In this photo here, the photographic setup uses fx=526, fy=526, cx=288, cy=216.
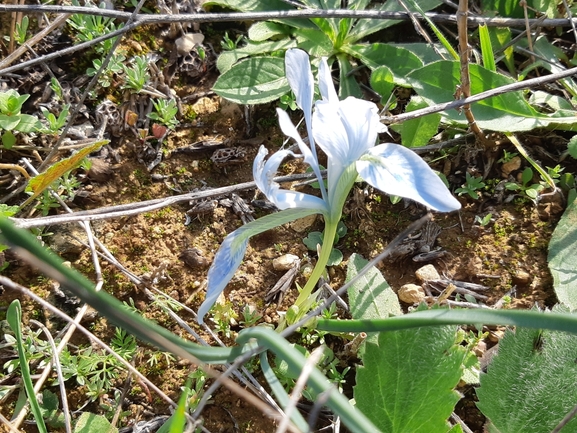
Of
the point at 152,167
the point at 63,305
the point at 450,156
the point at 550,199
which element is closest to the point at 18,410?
the point at 63,305

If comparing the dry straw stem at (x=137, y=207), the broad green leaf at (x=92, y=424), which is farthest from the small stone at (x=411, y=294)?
the broad green leaf at (x=92, y=424)

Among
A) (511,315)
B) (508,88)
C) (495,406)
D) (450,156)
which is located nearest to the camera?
(511,315)

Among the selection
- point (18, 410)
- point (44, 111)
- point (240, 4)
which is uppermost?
point (240, 4)

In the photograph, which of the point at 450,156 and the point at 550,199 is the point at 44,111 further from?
the point at 550,199

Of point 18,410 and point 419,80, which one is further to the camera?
point 419,80

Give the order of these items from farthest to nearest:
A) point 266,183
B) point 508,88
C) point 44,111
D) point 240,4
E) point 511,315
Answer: point 240,4
point 44,111
point 508,88
point 266,183
point 511,315

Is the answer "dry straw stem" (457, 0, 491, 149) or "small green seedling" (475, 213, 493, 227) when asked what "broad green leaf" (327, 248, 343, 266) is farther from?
"dry straw stem" (457, 0, 491, 149)

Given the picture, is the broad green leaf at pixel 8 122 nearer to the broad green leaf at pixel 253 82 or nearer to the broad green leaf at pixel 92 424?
the broad green leaf at pixel 253 82
